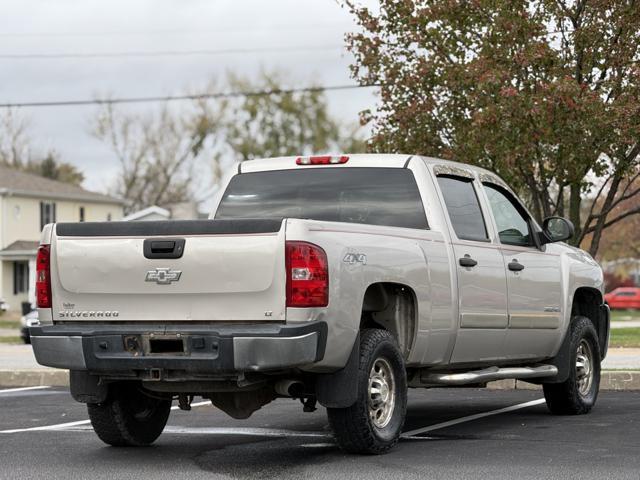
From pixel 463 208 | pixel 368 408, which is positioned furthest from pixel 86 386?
pixel 463 208

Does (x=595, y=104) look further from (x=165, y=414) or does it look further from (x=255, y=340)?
(x=255, y=340)

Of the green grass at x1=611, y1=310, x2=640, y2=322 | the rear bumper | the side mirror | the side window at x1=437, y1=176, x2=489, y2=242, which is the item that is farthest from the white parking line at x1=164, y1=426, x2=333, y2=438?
the green grass at x1=611, y1=310, x2=640, y2=322

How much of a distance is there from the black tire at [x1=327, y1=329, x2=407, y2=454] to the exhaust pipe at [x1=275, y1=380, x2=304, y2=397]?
285 millimetres

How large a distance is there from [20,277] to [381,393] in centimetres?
4821

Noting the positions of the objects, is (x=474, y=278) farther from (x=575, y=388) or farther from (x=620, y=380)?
(x=620, y=380)

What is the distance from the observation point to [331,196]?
994 cm

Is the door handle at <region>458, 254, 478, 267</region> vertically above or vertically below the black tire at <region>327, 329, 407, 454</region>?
above

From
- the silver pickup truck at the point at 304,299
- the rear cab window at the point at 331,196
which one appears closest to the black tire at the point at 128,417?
the silver pickup truck at the point at 304,299

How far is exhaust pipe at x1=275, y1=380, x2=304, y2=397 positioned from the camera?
8.33 metres

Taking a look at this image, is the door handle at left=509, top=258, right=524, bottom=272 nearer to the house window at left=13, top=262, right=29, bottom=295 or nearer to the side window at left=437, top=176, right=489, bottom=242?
the side window at left=437, top=176, right=489, bottom=242

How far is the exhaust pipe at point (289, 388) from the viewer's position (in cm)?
833

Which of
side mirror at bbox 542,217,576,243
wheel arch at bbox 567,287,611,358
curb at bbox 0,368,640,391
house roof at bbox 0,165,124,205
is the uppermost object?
house roof at bbox 0,165,124,205

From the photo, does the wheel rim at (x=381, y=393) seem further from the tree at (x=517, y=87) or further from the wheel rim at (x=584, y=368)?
the tree at (x=517, y=87)

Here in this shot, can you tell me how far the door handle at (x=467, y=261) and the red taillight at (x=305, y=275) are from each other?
77.7 inches
